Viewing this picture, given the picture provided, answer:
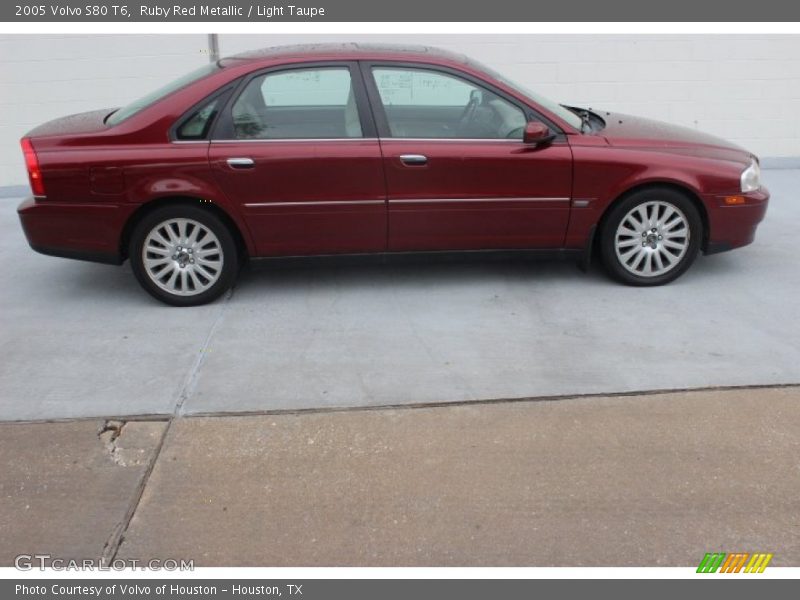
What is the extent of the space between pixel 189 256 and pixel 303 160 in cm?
98

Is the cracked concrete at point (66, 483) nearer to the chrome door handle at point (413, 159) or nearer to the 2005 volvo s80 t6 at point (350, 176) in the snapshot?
the 2005 volvo s80 t6 at point (350, 176)

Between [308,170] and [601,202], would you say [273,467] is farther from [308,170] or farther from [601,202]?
[601,202]

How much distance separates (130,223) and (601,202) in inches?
121

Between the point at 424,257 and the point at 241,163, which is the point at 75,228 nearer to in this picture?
the point at 241,163

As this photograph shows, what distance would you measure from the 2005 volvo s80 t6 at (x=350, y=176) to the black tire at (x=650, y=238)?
0.4 inches

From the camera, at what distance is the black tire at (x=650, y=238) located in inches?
219

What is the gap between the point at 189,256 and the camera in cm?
545

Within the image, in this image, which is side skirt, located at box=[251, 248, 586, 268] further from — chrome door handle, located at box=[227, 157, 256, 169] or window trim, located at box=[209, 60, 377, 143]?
window trim, located at box=[209, 60, 377, 143]

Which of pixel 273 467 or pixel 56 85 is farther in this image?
pixel 56 85

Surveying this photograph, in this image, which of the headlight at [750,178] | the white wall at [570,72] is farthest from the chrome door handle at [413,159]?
the white wall at [570,72]

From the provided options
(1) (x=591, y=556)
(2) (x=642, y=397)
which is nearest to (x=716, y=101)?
(2) (x=642, y=397)

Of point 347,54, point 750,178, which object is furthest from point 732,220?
point 347,54

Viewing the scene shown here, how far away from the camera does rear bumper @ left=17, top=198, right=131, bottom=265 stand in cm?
530

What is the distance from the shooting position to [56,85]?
26.9ft
